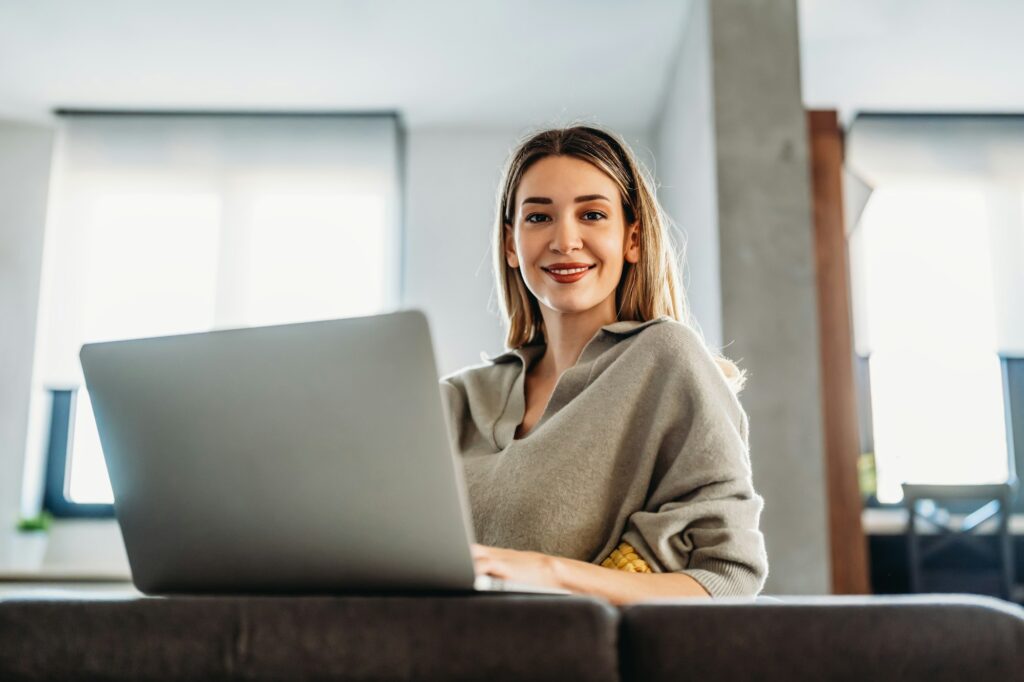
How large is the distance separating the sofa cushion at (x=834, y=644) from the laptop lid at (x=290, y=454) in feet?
0.48

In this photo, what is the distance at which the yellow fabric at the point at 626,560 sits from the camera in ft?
3.10

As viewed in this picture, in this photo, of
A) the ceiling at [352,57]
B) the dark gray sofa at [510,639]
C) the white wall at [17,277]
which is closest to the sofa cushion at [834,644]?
the dark gray sofa at [510,639]

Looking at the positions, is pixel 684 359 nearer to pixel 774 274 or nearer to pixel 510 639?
pixel 510 639

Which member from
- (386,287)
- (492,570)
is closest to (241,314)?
(386,287)

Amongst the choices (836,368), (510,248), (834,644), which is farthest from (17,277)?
(834,644)

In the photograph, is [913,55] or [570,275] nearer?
[570,275]

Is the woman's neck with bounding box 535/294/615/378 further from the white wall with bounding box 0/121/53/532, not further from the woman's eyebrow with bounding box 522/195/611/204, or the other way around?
the white wall with bounding box 0/121/53/532

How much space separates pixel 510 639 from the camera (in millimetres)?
508

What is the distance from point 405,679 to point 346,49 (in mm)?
4048

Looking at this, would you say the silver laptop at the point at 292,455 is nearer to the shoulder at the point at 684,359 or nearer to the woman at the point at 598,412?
the woman at the point at 598,412

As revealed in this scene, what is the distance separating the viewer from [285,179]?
4.99m

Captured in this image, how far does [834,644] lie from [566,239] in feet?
2.56

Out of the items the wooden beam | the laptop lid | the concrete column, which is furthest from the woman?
the wooden beam

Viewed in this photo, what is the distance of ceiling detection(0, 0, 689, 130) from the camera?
3883mm
